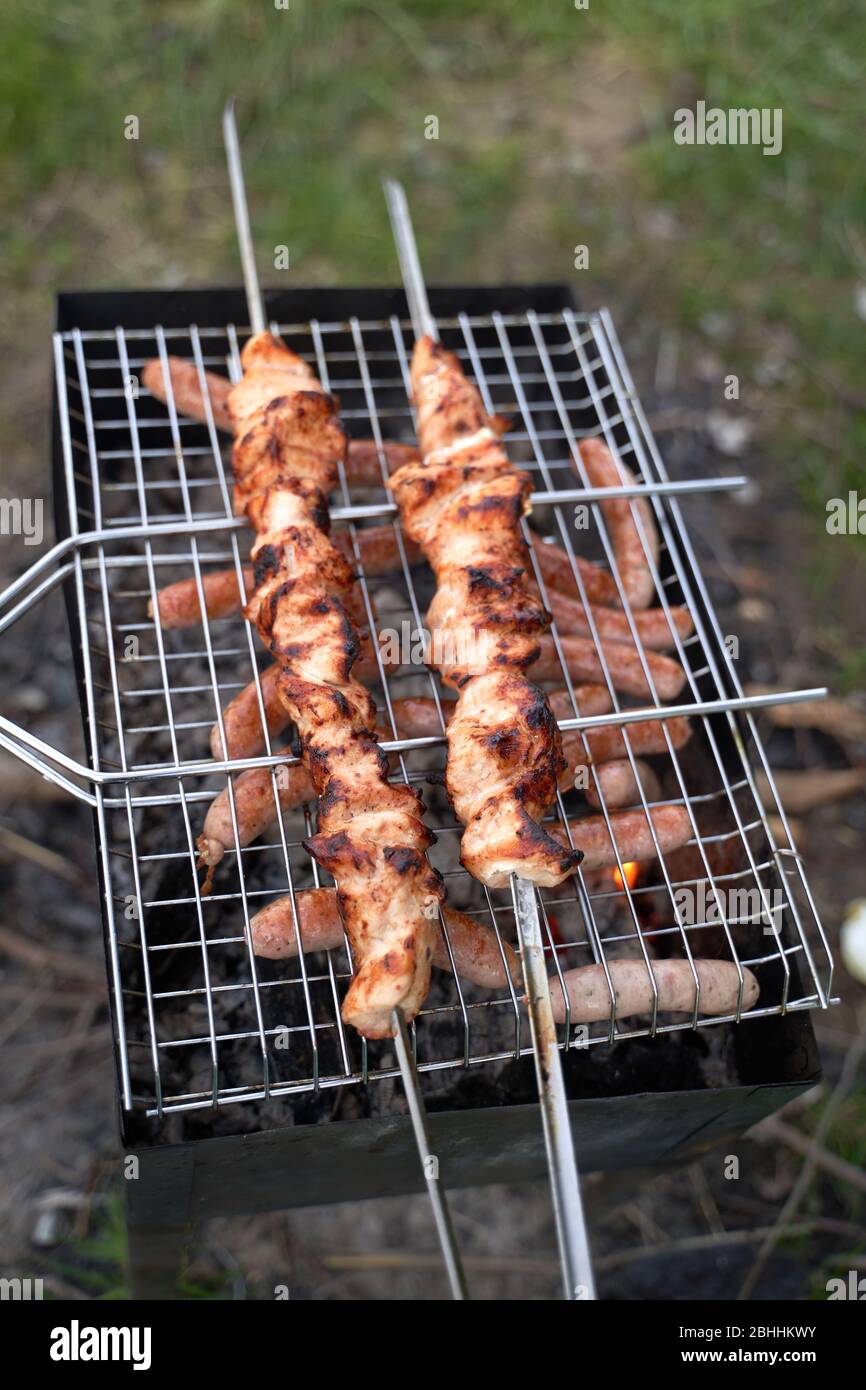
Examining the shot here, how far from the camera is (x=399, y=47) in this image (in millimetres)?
6059

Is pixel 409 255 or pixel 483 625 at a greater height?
pixel 409 255

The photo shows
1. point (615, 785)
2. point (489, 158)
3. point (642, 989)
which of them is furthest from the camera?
point (489, 158)

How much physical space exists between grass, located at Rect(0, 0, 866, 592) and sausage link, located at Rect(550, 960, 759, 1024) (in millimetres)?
3098

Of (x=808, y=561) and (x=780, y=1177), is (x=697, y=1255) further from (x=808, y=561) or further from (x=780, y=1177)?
(x=808, y=561)

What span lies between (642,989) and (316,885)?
0.91 metres

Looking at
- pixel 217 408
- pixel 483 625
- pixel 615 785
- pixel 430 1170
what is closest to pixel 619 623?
pixel 615 785

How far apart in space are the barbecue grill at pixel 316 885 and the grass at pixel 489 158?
1.98 meters

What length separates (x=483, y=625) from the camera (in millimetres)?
2656

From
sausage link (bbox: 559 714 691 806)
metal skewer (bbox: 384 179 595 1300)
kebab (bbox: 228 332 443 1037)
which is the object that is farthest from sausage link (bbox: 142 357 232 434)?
metal skewer (bbox: 384 179 595 1300)

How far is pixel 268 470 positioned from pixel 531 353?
120cm

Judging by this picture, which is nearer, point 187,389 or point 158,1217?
point 158,1217

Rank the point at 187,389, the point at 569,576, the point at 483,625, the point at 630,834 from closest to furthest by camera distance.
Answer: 1. the point at 483,625
2. the point at 630,834
3. the point at 569,576
4. the point at 187,389

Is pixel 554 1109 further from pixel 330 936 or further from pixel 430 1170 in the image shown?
pixel 330 936
